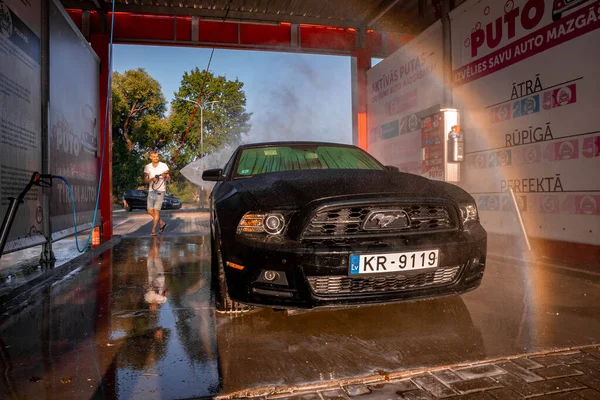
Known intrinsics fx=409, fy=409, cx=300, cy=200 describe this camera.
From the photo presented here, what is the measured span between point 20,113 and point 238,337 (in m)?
3.28

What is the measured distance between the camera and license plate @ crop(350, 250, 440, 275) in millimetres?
2252

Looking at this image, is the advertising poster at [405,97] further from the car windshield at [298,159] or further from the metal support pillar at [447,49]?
the car windshield at [298,159]

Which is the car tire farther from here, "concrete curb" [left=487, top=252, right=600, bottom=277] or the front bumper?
"concrete curb" [left=487, top=252, right=600, bottom=277]

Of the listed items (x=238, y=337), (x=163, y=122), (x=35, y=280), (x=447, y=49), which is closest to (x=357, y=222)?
(x=238, y=337)

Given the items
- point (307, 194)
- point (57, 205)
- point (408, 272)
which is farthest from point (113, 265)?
point (408, 272)

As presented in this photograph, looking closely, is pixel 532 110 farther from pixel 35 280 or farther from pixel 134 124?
pixel 134 124

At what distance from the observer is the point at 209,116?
38.1m

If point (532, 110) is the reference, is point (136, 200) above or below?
below

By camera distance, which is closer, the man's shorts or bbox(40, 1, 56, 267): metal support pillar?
bbox(40, 1, 56, 267): metal support pillar

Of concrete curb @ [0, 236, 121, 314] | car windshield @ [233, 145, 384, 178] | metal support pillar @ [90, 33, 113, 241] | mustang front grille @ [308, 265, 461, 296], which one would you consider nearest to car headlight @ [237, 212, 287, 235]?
mustang front grille @ [308, 265, 461, 296]

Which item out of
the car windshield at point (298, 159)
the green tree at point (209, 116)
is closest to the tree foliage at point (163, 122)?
the green tree at point (209, 116)

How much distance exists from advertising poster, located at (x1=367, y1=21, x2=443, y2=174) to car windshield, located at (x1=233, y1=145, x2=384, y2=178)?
3612mm

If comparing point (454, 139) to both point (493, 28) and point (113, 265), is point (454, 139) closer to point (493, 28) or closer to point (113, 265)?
point (493, 28)

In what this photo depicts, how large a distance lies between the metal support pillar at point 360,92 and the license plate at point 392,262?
7.92 metres
